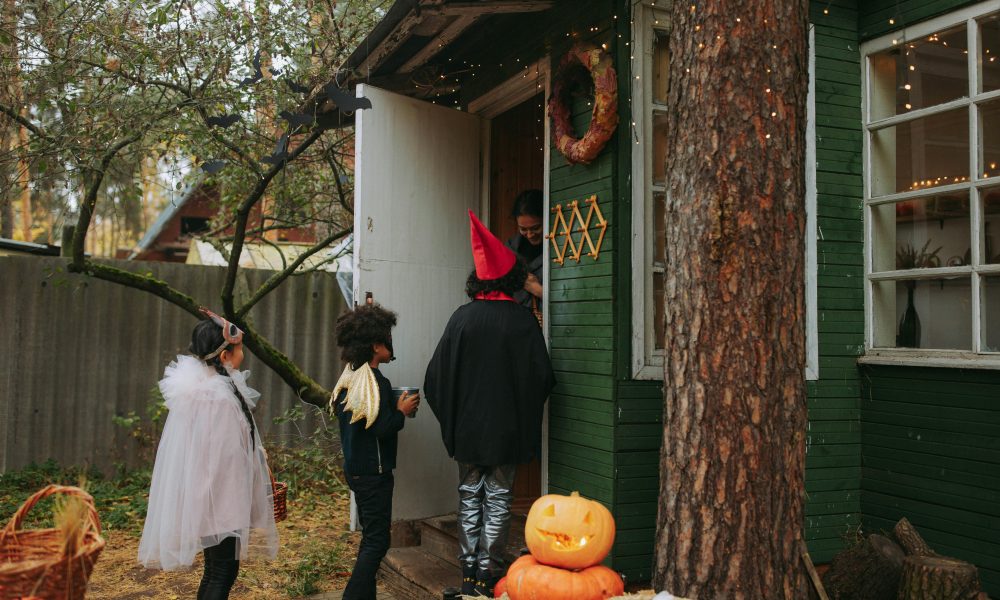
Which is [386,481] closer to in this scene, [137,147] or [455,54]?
[455,54]

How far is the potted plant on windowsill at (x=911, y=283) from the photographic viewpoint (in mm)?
4172

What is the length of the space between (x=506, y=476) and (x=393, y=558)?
1266 millimetres

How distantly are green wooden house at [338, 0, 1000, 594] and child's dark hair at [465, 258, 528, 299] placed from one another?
0.73ft

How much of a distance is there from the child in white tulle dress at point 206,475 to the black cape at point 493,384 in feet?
3.50

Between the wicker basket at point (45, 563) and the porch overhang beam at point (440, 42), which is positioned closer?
the wicker basket at point (45, 563)

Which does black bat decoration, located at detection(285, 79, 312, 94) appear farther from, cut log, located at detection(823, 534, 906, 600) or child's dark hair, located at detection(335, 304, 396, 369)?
cut log, located at detection(823, 534, 906, 600)

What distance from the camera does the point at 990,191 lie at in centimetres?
387

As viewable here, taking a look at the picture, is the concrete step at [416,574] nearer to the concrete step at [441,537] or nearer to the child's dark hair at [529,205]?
the concrete step at [441,537]

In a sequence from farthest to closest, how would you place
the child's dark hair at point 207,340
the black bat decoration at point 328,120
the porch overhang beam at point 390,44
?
the black bat decoration at point 328,120 < the porch overhang beam at point 390,44 < the child's dark hair at point 207,340

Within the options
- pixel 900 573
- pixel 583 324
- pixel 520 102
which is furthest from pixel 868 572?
pixel 520 102

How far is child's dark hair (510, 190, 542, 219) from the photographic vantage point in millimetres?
5012

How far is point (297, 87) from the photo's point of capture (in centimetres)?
565

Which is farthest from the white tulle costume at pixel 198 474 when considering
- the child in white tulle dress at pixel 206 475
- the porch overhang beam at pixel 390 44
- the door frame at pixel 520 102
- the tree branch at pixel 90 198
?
the tree branch at pixel 90 198

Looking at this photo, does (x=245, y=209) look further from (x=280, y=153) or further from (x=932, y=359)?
(x=932, y=359)
